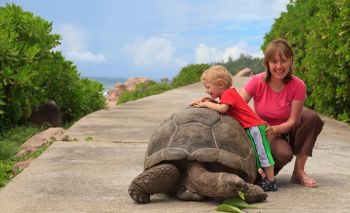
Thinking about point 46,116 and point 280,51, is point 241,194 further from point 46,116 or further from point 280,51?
point 46,116

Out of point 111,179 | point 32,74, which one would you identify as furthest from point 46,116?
point 111,179

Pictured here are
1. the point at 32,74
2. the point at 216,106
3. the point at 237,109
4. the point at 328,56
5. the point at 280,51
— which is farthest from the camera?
the point at 328,56

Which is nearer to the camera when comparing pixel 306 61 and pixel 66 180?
pixel 66 180

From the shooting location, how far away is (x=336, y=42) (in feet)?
36.2

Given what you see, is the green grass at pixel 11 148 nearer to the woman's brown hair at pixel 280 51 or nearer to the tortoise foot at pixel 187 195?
the tortoise foot at pixel 187 195

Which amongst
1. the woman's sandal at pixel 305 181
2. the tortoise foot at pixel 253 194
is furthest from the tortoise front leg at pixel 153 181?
the woman's sandal at pixel 305 181

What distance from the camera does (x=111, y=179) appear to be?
5.82 meters

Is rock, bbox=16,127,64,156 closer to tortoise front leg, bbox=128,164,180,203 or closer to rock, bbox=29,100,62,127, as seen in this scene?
rock, bbox=29,100,62,127

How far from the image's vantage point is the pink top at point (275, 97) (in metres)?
5.47

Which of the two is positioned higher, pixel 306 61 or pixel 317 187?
pixel 306 61

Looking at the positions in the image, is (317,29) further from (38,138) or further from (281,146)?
(281,146)

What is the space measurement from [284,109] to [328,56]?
6.71m

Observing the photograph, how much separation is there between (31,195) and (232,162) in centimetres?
177

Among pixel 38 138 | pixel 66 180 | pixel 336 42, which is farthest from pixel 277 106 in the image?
pixel 336 42
